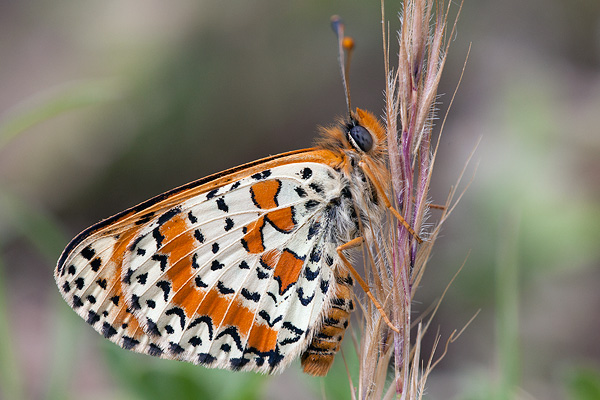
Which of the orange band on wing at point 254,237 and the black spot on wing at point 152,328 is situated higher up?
the orange band on wing at point 254,237

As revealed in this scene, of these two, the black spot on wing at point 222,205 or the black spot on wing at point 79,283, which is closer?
the black spot on wing at point 79,283

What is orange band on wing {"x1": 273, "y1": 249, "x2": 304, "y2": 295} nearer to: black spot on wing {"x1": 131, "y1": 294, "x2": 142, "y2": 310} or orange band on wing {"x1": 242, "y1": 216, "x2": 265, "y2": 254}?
orange band on wing {"x1": 242, "y1": 216, "x2": 265, "y2": 254}

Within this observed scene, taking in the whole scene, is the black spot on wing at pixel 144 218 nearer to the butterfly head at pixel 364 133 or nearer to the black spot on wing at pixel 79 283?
the black spot on wing at pixel 79 283

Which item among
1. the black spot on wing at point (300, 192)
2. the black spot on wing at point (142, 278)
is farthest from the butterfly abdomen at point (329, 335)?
the black spot on wing at point (142, 278)

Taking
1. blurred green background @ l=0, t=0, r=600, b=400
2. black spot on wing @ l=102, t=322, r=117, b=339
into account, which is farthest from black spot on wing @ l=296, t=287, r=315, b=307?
blurred green background @ l=0, t=0, r=600, b=400

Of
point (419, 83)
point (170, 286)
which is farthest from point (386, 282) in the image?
point (170, 286)

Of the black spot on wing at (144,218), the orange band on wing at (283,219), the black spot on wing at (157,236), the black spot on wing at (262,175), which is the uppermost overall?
the black spot on wing at (262,175)

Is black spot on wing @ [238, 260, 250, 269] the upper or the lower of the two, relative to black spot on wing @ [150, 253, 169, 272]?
lower
